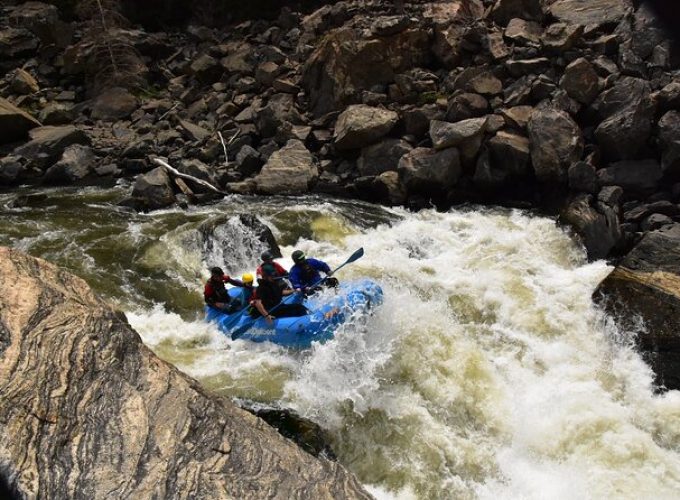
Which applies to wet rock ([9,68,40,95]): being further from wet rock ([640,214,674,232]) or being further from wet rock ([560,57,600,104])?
wet rock ([640,214,674,232])

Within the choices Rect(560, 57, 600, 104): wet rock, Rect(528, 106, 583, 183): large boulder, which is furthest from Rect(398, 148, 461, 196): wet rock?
Rect(560, 57, 600, 104): wet rock

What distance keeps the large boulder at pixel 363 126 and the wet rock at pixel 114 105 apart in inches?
315

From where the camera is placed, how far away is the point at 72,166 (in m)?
13.9

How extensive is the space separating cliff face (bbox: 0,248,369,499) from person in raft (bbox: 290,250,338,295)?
3653 millimetres

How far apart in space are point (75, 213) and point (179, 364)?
624 cm

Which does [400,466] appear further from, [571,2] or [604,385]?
[571,2]

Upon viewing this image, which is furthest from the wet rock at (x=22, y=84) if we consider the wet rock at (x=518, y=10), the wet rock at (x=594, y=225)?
the wet rock at (x=594, y=225)

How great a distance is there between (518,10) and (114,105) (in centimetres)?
1215

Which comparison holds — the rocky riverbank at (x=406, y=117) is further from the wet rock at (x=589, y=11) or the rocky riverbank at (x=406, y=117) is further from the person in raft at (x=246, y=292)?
the person in raft at (x=246, y=292)

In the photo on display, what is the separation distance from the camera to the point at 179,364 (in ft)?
22.6

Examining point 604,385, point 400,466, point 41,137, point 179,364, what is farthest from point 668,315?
point 41,137

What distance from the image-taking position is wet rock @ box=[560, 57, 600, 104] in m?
11.3

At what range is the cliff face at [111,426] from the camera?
3.39 m

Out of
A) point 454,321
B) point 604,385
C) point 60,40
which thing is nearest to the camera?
point 604,385
